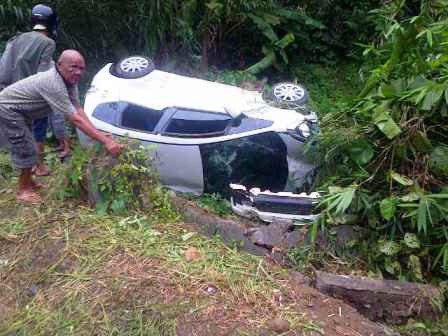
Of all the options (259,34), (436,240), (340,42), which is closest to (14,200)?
(436,240)

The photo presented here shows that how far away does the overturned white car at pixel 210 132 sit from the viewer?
5289 millimetres

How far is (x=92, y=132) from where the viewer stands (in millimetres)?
4445

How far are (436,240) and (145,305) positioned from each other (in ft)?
7.76

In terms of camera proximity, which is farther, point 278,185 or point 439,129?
point 278,185

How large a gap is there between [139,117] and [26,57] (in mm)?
1258

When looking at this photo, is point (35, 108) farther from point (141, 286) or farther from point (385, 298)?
point (385, 298)

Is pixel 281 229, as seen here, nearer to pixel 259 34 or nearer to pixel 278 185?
pixel 278 185

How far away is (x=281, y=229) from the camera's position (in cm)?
473

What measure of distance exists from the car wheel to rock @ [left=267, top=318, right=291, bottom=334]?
2.62 m

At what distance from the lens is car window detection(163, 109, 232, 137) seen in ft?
17.7

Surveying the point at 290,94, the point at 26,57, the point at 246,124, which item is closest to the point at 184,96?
the point at 246,124

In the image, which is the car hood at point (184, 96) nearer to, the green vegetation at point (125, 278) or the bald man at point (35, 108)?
the bald man at point (35, 108)

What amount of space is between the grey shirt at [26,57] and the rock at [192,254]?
2545 mm

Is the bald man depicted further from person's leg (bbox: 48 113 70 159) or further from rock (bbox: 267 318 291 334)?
rock (bbox: 267 318 291 334)
